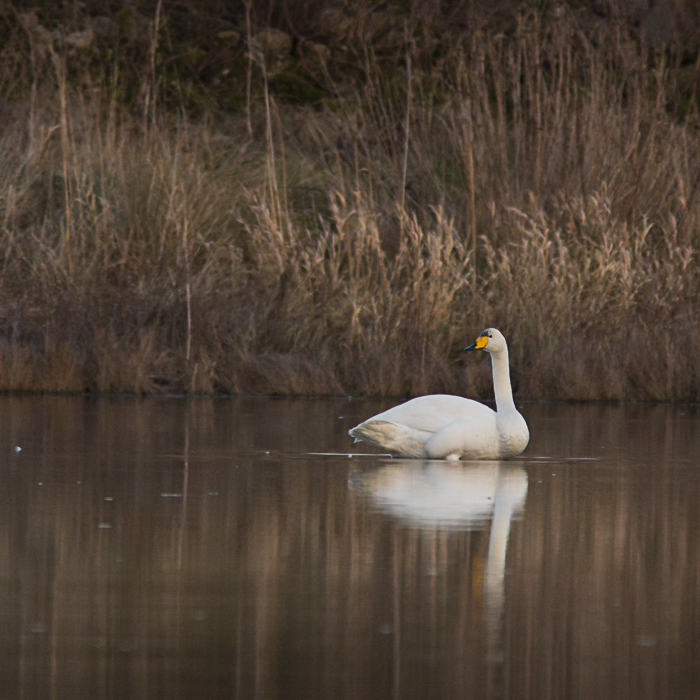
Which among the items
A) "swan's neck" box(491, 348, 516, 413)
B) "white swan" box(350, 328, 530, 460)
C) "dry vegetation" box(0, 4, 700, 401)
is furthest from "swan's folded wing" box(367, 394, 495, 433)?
"dry vegetation" box(0, 4, 700, 401)

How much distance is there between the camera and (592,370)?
14.4 meters

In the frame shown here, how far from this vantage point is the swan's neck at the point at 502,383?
963cm

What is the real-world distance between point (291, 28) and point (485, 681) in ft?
75.9

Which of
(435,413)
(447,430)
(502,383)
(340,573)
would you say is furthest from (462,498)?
(502,383)

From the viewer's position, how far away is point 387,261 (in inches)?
634

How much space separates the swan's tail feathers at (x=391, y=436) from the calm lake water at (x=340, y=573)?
0.54 ft

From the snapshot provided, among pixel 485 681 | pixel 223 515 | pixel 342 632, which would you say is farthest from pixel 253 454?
pixel 485 681

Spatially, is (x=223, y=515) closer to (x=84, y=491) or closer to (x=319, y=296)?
(x=84, y=491)

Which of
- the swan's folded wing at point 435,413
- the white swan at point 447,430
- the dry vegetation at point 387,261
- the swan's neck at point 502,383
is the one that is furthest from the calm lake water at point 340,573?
the dry vegetation at point 387,261

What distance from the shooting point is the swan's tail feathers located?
927 cm

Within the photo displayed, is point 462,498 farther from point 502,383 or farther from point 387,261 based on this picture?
point 387,261

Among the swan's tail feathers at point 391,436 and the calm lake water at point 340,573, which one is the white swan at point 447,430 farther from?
the calm lake water at point 340,573

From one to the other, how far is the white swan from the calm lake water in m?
0.14

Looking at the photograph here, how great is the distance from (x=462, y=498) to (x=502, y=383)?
239cm
